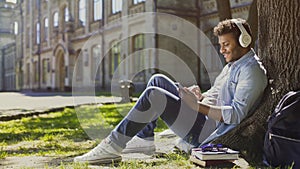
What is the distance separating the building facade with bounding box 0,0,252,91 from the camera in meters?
23.3

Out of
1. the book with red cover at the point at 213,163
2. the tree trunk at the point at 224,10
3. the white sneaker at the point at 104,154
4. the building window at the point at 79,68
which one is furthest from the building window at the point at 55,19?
the book with red cover at the point at 213,163

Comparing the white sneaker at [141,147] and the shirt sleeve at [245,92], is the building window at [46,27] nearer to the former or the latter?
the white sneaker at [141,147]

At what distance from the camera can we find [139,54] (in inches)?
983

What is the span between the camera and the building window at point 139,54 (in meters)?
24.4

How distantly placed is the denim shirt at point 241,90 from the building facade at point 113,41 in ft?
36.0

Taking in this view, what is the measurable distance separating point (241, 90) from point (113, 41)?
2485 cm

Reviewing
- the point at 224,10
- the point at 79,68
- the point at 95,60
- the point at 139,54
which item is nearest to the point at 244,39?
the point at 224,10

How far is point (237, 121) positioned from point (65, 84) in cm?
3267

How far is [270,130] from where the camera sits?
121 inches

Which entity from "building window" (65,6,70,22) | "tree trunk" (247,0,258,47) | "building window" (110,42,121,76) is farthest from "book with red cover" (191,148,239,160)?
"building window" (65,6,70,22)

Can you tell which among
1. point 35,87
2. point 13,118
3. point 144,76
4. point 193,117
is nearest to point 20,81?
point 35,87

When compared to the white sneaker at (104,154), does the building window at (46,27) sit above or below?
above

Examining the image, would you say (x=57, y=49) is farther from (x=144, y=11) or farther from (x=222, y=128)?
(x=222, y=128)

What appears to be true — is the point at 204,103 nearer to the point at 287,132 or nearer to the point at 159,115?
the point at 159,115
